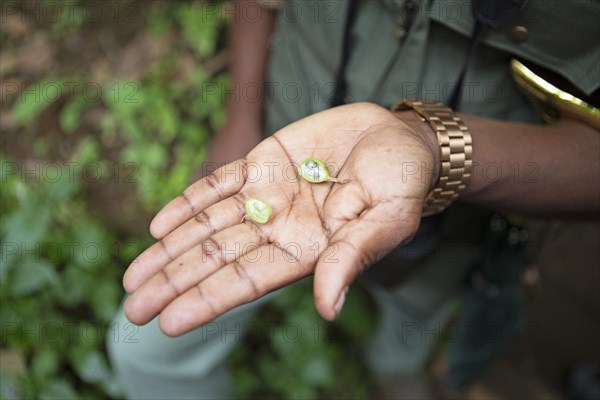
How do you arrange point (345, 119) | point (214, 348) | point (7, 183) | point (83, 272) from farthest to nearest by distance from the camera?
point (7, 183)
point (83, 272)
point (214, 348)
point (345, 119)

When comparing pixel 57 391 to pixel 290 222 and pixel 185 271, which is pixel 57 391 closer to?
pixel 185 271

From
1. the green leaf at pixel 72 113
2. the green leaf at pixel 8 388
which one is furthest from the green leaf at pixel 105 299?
the green leaf at pixel 72 113

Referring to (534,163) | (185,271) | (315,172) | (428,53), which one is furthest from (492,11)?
(185,271)

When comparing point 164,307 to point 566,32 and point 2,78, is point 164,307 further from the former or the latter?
point 2,78

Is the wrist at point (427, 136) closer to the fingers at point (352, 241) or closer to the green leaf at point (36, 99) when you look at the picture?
the fingers at point (352, 241)

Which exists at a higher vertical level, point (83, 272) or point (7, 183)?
point (7, 183)

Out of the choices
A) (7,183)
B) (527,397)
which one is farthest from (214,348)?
(527,397)

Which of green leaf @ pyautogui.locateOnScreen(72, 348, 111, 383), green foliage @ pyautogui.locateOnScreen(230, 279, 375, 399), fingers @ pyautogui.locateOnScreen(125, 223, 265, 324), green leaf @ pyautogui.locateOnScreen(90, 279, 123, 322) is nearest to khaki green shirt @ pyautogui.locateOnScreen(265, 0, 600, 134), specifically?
fingers @ pyautogui.locateOnScreen(125, 223, 265, 324)

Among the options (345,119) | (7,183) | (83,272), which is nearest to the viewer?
(345,119)
